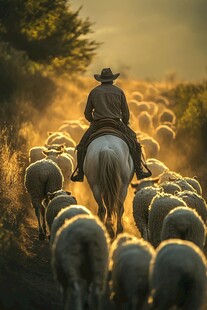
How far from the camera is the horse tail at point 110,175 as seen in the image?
1254cm

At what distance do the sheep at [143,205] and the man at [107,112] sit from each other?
1.17 m

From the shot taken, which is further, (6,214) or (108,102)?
(108,102)

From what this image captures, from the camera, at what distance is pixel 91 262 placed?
27.2ft

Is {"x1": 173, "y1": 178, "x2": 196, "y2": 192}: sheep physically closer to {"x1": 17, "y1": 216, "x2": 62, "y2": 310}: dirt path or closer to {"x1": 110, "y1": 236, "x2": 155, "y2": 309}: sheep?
{"x1": 17, "y1": 216, "x2": 62, "y2": 310}: dirt path

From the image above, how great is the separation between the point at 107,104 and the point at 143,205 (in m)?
2.30

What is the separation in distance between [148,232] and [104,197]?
1.51m

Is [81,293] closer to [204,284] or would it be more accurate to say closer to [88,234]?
[88,234]

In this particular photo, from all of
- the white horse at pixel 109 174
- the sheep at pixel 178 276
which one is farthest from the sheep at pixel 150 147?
the sheep at pixel 178 276

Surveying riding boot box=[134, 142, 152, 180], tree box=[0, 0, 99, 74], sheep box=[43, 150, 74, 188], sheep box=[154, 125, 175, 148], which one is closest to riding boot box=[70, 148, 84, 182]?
riding boot box=[134, 142, 152, 180]

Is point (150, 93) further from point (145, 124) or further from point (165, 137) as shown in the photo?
point (165, 137)

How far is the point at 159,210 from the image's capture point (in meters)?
10.9

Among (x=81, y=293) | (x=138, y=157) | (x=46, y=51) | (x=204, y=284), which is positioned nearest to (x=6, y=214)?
(x=138, y=157)

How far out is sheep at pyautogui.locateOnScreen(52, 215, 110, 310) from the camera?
8234 millimetres

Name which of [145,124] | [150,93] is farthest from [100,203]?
[150,93]
